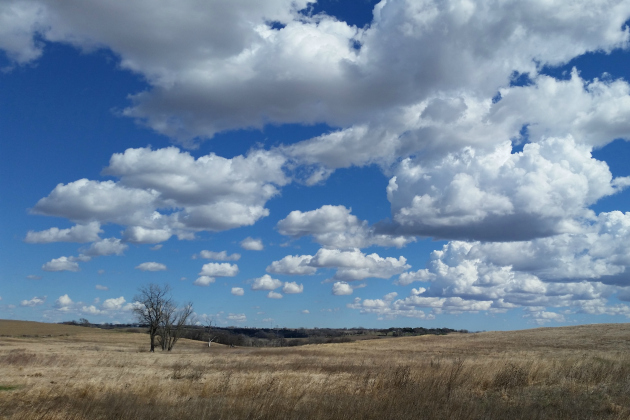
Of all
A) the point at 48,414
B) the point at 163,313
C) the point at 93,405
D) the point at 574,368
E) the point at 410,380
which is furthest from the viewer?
the point at 163,313

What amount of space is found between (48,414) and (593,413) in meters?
11.5

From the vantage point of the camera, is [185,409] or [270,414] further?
[185,409]

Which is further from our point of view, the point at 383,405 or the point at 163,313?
the point at 163,313

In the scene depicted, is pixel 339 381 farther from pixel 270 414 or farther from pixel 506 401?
pixel 270 414

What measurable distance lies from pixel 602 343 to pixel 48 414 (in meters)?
53.7

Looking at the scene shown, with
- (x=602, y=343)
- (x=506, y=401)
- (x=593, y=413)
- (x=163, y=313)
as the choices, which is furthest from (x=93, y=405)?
(x=163, y=313)

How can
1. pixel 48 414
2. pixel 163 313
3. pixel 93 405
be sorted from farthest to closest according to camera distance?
pixel 163 313, pixel 93 405, pixel 48 414

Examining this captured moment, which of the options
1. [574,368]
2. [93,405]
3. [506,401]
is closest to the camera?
[93,405]

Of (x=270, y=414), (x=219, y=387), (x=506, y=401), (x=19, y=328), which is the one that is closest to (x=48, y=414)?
(x=270, y=414)

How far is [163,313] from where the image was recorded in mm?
68438

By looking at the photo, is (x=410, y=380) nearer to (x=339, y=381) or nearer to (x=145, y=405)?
(x=339, y=381)

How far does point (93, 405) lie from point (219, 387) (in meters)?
4.92

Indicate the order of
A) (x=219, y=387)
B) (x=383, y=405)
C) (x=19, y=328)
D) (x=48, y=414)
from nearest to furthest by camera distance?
(x=48, y=414)
(x=383, y=405)
(x=219, y=387)
(x=19, y=328)

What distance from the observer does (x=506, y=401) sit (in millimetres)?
12555
